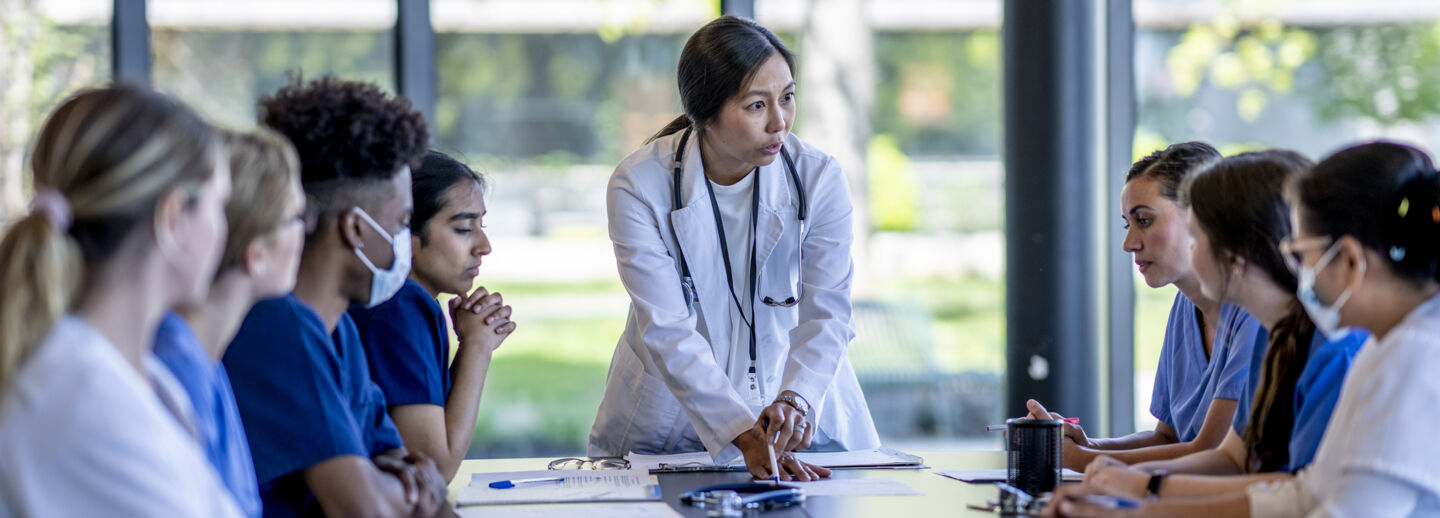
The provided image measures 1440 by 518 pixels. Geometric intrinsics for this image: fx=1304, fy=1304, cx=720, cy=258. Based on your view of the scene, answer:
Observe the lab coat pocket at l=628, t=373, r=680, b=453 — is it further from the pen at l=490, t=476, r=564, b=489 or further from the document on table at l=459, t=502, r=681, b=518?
the document on table at l=459, t=502, r=681, b=518

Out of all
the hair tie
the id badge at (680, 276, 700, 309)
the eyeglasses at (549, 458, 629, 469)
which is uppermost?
the hair tie

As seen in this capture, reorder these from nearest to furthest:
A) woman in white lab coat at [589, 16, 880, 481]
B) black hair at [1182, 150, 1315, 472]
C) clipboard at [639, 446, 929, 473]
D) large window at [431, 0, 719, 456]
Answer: black hair at [1182, 150, 1315, 472] → clipboard at [639, 446, 929, 473] → woman in white lab coat at [589, 16, 880, 481] → large window at [431, 0, 719, 456]

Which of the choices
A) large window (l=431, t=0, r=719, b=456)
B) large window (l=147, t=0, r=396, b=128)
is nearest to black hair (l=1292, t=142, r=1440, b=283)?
large window (l=431, t=0, r=719, b=456)

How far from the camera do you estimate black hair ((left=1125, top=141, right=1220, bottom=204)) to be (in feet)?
8.05

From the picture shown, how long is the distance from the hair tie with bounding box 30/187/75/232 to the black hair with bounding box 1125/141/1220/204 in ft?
6.20

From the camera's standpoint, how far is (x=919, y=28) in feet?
16.9

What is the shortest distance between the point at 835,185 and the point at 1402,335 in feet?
4.45

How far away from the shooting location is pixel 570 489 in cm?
216

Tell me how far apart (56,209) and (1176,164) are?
1929 millimetres

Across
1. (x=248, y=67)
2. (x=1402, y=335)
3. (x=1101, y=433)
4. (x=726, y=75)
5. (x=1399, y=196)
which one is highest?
(x=248, y=67)

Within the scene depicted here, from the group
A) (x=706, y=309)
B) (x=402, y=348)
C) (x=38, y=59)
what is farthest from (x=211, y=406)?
(x=38, y=59)

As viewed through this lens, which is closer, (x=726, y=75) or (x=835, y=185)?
(x=726, y=75)

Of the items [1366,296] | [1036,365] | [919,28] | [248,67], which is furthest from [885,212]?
[1366,296]

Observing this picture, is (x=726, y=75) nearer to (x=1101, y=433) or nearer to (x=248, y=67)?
(x=1101, y=433)
